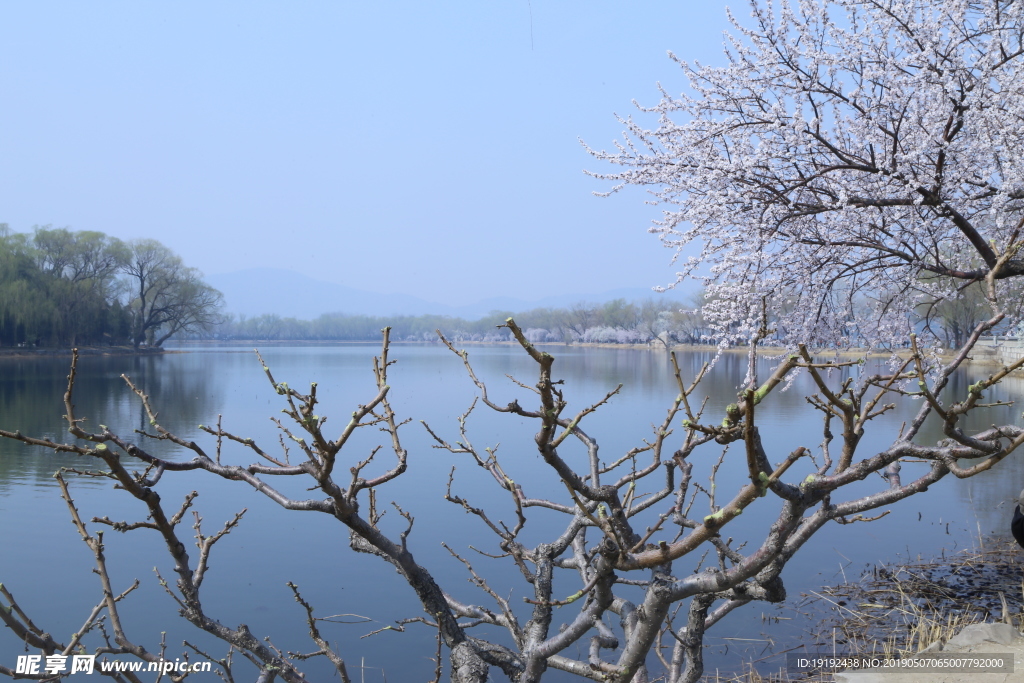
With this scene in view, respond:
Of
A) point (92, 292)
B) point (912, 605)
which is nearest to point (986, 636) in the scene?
point (912, 605)

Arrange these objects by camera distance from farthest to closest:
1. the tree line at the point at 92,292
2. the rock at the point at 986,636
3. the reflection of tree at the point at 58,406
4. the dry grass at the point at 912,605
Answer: the tree line at the point at 92,292
the reflection of tree at the point at 58,406
the dry grass at the point at 912,605
the rock at the point at 986,636

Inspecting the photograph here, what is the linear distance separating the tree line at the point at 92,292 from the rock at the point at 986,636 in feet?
193

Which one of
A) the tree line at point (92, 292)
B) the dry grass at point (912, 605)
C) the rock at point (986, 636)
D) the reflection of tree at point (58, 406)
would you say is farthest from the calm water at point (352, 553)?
the tree line at point (92, 292)

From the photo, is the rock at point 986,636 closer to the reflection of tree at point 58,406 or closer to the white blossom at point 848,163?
the white blossom at point 848,163

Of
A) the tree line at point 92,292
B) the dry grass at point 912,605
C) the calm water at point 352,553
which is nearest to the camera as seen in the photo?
the dry grass at point 912,605

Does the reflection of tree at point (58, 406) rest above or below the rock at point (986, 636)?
below

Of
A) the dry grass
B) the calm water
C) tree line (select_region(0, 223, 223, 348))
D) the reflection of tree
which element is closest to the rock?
the dry grass

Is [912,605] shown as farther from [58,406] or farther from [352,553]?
[58,406]

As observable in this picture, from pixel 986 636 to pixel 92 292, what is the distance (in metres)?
63.9

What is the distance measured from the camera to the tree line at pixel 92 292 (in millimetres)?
51969

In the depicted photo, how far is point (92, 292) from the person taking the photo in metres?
56.4

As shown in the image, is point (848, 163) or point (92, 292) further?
point (92, 292)

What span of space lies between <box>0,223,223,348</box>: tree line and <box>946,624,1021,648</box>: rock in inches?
2316

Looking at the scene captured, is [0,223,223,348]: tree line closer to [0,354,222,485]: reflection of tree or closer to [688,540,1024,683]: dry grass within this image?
[0,354,222,485]: reflection of tree
